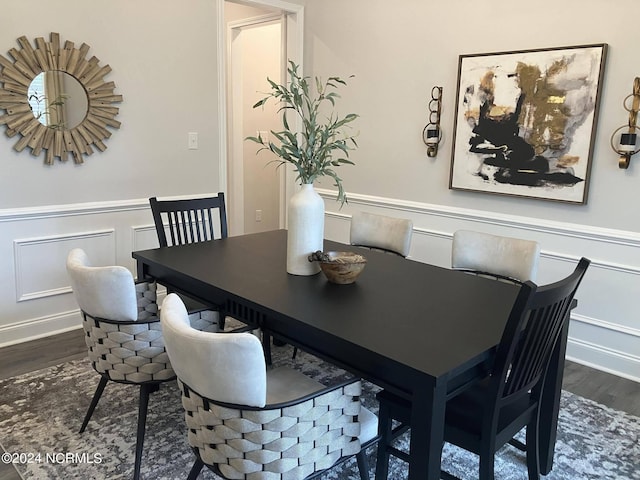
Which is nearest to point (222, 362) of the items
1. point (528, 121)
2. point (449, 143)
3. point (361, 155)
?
point (528, 121)

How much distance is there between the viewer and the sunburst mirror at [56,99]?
3.14 metres

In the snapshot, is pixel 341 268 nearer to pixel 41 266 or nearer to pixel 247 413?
pixel 247 413

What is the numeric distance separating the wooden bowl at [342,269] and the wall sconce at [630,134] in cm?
175

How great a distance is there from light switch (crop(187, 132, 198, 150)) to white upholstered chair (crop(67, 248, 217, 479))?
79.5 inches

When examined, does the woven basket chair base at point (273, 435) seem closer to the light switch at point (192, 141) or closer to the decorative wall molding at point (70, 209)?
the decorative wall molding at point (70, 209)

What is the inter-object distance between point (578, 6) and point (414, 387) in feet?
8.74

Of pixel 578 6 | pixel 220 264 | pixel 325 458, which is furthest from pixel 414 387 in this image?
pixel 578 6

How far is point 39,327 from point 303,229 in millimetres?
2182

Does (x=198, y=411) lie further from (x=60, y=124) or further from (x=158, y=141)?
(x=158, y=141)

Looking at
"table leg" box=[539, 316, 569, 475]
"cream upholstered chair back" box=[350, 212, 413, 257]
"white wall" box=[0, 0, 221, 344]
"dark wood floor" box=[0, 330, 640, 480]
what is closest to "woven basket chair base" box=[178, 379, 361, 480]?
"table leg" box=[539, 316, 569, 475]

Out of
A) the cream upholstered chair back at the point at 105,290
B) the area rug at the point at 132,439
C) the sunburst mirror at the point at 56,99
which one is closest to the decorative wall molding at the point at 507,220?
the area rug at the point at 132,439

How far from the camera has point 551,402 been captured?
2.16 meters

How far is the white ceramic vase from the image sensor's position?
2.30m

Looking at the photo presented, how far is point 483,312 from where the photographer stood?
193 cm
